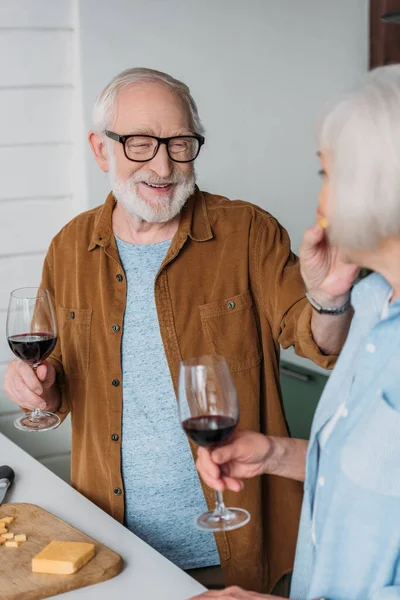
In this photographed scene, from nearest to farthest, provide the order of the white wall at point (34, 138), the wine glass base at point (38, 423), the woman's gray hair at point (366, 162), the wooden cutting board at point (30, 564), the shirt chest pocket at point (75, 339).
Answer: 1. the woman's gray hair at point (366, 162)
2. the wooden cutting board at point (30, 564)
3. the wine glass base at point (38, 423)
4. the shirt chest pocket at point (75, 339)
5. the white wall at point (34, 138)

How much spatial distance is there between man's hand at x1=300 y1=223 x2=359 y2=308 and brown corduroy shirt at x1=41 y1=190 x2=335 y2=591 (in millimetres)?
451

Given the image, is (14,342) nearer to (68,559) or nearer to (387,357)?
(68,559)

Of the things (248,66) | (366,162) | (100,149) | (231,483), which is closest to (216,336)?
(100,149)

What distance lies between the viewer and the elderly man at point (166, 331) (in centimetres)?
213

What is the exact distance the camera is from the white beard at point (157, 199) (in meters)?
2.16

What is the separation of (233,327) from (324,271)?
598mm

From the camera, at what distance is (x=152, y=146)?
2.14 metres

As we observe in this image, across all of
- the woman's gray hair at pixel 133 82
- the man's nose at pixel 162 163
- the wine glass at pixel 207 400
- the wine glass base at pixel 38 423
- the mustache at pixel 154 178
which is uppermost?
the woman's gray hair at pixel 133 82

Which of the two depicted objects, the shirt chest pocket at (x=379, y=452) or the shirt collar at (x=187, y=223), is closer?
the shirt chest pocket at (x=379, y=452)

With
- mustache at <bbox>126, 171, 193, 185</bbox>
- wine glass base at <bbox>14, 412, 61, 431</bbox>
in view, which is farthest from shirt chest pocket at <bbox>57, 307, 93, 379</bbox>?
mustache at <bbox>126, 171, 193, 185</bbox>

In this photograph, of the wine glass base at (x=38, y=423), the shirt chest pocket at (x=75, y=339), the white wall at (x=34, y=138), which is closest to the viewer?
the wine glass base at (x=38, y=423)

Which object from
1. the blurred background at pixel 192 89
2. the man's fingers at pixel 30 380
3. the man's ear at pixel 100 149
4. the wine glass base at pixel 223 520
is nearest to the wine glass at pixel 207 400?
the wine glass base at pixel 223 520

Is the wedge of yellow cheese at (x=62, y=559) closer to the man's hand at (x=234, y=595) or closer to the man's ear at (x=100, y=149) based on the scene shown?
the man's hand at (x=234, y=595)

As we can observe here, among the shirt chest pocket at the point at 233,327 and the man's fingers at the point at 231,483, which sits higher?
the shirt chest pocket at the point at 233,327
